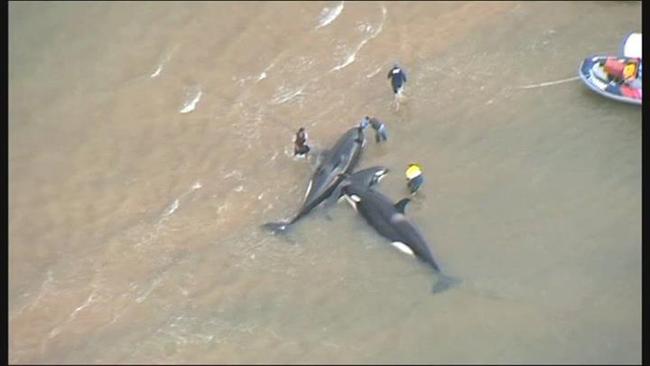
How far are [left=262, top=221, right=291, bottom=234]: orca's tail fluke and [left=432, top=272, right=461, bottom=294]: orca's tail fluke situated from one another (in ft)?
9.79

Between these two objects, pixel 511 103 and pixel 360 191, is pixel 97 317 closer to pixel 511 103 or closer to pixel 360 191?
pixel 360 191

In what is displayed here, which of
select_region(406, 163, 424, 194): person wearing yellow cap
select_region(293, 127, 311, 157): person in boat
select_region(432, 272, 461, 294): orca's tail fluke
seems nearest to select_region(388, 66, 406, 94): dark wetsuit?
select_region(293, 127, 311, 157): person in boat

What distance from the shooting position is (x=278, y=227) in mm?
15758

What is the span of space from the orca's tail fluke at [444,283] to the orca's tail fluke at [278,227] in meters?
2.98

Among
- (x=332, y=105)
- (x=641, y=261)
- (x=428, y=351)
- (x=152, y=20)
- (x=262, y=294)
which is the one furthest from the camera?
(x=152, y=20)

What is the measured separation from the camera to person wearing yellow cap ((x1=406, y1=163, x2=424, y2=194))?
15609 mm

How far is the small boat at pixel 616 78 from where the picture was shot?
16844 mm

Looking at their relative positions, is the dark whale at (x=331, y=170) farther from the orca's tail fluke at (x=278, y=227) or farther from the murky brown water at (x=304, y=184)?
the murky brown water at (x=304, y=184)

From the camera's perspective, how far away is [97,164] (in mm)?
17797

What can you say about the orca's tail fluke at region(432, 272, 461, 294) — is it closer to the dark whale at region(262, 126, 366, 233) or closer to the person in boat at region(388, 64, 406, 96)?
the dark whale at region(262, 126, 366, 233)

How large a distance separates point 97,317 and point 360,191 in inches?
192

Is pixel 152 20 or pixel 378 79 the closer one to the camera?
pixel 378 79
